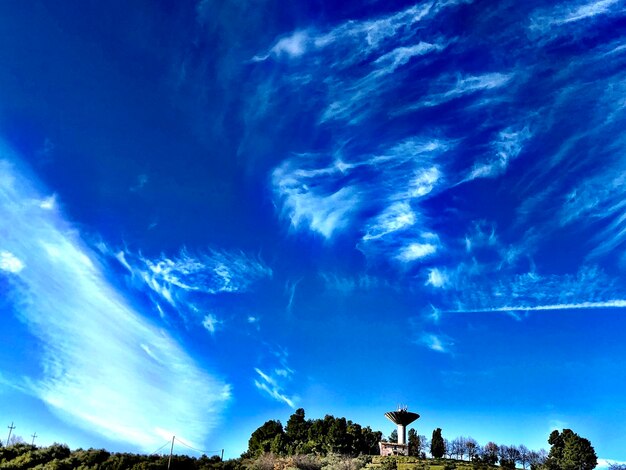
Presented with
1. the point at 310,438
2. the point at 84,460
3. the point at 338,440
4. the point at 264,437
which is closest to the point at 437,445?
the point at 338,440

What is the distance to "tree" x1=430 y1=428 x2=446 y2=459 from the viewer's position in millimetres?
107375

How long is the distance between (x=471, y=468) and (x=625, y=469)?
825 inches

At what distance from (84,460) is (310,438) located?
43.8 m

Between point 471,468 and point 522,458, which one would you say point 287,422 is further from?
point 522,458

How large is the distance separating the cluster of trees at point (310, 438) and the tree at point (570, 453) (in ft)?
117

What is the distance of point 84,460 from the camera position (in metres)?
71.8

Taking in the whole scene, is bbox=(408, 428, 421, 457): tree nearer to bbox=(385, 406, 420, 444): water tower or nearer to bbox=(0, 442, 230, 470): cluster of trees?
bbox=(385, 406, 420, 444): water tower

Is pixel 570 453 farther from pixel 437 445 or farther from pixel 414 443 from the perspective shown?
pixel 414 443

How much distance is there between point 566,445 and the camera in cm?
10231

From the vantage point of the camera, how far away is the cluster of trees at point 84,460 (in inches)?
2677

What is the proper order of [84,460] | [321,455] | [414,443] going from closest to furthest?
[84,460] < [321,455] < [414,443]

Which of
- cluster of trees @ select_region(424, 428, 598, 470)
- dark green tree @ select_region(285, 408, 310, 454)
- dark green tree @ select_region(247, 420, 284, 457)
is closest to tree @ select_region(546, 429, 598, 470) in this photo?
cluster of trees @ select_region(424, 428, 598, 470)

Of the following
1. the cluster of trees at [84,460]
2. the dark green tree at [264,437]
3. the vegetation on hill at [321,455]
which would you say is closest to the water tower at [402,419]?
the vegetation on hill at [321,455]

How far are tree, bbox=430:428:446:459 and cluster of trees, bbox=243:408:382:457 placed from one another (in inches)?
467
